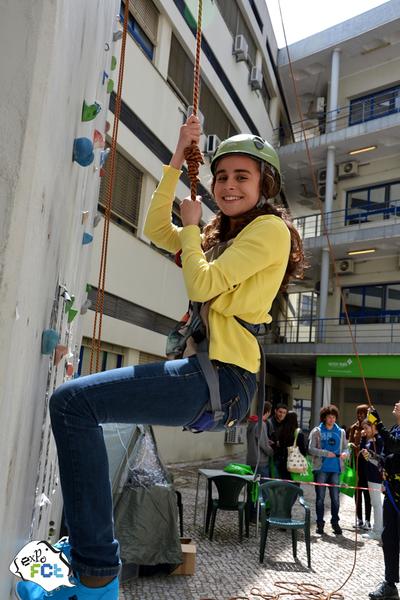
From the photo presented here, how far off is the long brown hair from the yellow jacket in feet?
0.45

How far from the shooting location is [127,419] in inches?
75.6

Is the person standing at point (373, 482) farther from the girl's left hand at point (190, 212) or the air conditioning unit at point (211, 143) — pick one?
the air conditioning unit at point (211, 143)

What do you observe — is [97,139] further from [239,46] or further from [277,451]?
[239,46]

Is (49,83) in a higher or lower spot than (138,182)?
lower

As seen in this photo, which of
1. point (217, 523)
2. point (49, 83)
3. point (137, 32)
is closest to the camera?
point (49, 83)

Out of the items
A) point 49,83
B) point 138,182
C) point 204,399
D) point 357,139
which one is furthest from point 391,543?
point 357,139

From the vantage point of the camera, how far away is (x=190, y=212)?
224 cm

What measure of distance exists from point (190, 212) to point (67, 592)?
145 cm

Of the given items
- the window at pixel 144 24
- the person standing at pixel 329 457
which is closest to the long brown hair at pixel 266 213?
the person standing at pixel 329 457

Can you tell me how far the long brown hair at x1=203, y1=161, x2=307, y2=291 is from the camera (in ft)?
7.77

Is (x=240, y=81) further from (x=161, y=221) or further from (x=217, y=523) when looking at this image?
(x=161, y=221)

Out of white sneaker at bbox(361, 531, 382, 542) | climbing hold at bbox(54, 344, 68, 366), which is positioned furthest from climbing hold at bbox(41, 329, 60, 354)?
white sneaker at bbox(361, 531, 382, 542)

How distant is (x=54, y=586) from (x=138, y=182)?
12135 mm

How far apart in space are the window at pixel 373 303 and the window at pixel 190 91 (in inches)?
362
